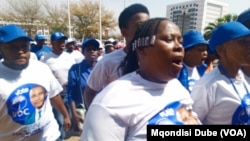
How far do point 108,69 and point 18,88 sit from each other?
0.80 meters

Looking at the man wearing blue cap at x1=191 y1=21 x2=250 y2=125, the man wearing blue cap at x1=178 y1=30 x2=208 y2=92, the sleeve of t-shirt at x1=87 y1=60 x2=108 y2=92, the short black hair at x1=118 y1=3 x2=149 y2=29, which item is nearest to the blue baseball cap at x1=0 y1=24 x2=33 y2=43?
the sleeve of t-shirt at x1=87 y1=60 x2=108 y2=92

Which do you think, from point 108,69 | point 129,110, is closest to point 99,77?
point 108,69

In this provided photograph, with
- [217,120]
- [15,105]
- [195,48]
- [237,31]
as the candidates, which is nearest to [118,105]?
[217,120]

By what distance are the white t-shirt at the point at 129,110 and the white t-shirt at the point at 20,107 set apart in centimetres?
128

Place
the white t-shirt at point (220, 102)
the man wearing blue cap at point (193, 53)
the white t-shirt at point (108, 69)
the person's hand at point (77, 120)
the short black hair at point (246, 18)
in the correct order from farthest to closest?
the person's hand at point (77, 120)
the man wearing blue cap at point (193, 53)
the short black hair at point (246, 18)
the white t-shirt at point (108, 69)
the white t-shirt at point (220, 102)

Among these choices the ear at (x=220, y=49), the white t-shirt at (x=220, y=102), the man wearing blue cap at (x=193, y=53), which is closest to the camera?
the white t-shirt at (x=220, y=102)

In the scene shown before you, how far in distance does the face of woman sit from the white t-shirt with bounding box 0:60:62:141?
134cm

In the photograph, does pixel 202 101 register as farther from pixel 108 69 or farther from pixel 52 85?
pixel 52 85

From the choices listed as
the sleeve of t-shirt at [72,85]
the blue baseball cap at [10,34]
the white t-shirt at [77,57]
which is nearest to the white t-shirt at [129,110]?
the blue baseball cap at [10,34]

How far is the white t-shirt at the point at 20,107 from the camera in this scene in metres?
2.47

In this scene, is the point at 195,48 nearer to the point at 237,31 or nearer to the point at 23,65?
the point at 237,31

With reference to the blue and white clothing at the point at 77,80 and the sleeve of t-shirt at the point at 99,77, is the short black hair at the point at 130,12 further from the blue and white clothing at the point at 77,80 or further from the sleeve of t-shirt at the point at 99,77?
the blue and white clothing at the point at 77,80

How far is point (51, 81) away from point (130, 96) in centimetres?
171

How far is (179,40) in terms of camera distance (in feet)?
5.42
